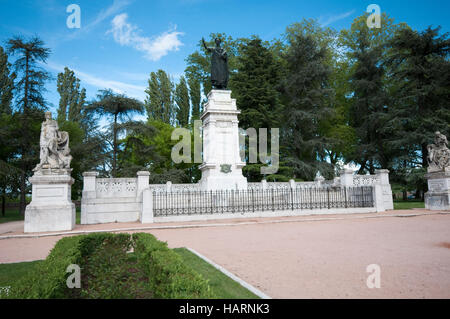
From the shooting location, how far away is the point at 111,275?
5625 millimetres

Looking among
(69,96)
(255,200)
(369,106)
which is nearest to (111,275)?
(255,200)

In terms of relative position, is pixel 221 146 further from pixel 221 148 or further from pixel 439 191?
pixel 439 191

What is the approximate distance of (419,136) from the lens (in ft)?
92.2

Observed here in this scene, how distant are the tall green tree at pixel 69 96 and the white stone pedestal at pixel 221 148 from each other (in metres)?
30.4

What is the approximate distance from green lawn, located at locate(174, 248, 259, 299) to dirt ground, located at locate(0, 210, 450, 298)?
331 mm

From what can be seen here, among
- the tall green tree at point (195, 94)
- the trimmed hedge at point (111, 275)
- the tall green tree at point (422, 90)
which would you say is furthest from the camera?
the tall green tree at point (195, 94)

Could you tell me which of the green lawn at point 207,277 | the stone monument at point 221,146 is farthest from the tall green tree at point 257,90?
the green lawn at point 207,277

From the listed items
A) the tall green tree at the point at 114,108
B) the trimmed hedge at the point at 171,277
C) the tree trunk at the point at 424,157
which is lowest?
the trimmed hedge at the point at 171,277

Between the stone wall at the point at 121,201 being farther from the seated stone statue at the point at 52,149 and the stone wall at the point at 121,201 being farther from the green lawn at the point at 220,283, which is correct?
the green lawn at the point at 220,283

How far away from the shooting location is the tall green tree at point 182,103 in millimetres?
44906

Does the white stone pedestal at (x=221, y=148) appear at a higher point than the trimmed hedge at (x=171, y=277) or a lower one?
higher
